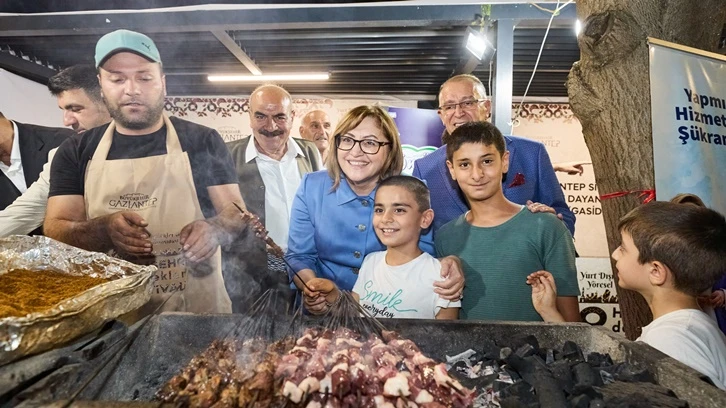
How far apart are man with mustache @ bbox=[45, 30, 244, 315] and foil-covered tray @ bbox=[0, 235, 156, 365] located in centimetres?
72

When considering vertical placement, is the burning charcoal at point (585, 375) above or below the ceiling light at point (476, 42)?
below

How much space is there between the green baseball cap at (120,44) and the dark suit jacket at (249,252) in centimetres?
102

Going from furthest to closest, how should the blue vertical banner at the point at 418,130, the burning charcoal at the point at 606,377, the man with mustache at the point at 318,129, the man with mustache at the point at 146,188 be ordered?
the man with mustache at the point at 318,129
the blue vertical banner at the point at 418,130
the man with mustache at the point at 146,188
the burning charcoal at the point at 606,377

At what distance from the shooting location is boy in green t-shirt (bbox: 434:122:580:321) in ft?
10.5

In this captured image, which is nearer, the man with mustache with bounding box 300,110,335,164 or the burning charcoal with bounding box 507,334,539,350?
the burning charcoal with bounding box 507,334,539,350

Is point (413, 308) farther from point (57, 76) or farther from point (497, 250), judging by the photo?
point (57, 76)

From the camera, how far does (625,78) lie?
2689 millimetres

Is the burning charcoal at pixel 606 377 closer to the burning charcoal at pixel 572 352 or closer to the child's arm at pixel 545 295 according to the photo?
the burning charcoal at pixel 572 352

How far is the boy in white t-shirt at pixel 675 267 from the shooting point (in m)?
2.13

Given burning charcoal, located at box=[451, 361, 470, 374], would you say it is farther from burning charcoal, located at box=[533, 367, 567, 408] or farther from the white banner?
the white banner

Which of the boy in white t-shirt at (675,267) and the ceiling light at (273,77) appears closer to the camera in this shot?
the boy in white t-shirt at (675,267)

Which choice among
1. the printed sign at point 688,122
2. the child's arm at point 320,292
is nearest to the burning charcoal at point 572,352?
the printed sign at point 688,122

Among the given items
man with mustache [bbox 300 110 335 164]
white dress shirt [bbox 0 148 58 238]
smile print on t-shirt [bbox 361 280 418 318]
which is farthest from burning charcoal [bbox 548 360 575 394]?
white dress shirt [bbox 0 148 58 238]

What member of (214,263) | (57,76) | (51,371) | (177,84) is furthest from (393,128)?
(57,76)
